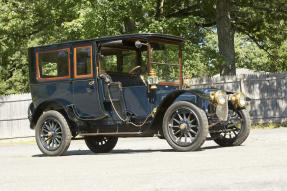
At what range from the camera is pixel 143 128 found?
407 inches

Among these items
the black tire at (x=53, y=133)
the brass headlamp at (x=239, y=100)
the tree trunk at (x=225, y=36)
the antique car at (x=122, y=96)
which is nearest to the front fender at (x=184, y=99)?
the antique car at (x=122, y=96)

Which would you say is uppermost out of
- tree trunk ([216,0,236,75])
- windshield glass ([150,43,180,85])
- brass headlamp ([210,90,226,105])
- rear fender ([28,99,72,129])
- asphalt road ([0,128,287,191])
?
tree trunk ([216,0,236,75])

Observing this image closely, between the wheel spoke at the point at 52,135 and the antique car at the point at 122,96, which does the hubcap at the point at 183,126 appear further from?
the wheel spoke at the point at 52,135

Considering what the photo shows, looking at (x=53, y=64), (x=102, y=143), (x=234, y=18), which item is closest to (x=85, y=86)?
(x=53, y=64)

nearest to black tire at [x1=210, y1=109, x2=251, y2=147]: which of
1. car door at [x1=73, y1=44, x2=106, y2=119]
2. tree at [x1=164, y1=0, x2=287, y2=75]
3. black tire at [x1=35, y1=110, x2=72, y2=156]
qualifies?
car door at [x1=73, y1=44, x2=106, y2=119]

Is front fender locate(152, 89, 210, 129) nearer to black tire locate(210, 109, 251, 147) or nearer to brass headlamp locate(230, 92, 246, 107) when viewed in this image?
brass headlamp locate(230, 92, 246, 107)

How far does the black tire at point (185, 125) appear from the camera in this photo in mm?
9289

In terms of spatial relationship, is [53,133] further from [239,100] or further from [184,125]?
[239,100]

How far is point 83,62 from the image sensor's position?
1102cm

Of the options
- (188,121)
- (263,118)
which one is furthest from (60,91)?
(263,118)

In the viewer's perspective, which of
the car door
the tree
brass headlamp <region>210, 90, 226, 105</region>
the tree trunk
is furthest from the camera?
the tree

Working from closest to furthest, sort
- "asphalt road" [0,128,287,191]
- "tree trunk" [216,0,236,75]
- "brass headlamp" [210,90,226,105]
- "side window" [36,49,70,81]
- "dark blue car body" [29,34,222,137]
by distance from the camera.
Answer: "asphalt road" [0,128,287,191] → "brass headlamp" [210,90,226,105] → "dark blue car body" [29,34,222,137] → "side window" [36,49,70,81] → "tree trunk" [216,0,236,75]

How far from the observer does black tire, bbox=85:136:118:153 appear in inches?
480

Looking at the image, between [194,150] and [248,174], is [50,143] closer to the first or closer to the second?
[194,150]
